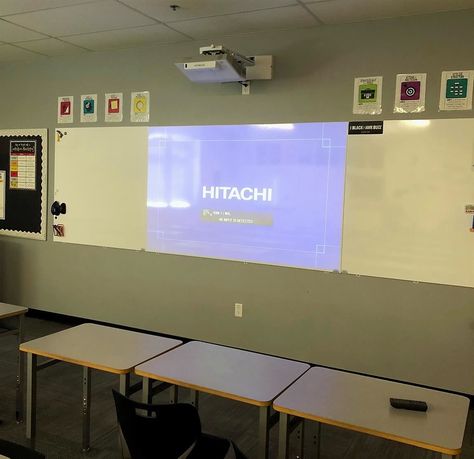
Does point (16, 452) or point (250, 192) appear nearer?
point (16, 452)

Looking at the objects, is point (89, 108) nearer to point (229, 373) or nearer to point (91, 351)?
point (91, 351)

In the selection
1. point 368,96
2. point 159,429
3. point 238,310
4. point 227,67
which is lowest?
point 238,310

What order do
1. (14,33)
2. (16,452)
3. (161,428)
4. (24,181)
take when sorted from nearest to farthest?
(16,452) < (161,428) < (14,33) < (24,181)

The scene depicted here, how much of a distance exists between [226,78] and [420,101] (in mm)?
1505

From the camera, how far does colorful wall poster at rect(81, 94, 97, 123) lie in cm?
504

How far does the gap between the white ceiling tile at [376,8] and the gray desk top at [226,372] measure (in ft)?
7.89

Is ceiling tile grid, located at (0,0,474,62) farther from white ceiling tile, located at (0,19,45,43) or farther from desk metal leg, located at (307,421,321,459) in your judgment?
desk metal leg, located at (307,421,321,459)

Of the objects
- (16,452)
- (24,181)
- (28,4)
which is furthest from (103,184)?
(16,452)

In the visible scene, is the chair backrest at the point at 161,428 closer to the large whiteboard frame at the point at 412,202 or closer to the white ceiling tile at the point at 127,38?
the large whiteboard frame at the point at 412,202

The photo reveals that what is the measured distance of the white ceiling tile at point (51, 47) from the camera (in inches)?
184

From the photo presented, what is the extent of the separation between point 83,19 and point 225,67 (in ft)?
3.87

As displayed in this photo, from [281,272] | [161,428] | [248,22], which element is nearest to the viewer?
[161,428]

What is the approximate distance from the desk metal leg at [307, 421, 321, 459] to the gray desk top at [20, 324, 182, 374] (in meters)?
0.85

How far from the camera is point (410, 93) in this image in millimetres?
3691
